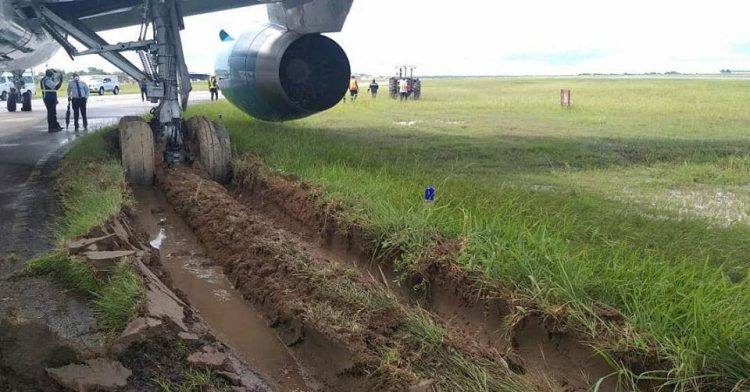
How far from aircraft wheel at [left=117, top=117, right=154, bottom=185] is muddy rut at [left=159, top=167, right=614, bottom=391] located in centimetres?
269

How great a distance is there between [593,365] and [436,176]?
4.78 meters

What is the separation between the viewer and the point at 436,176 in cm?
772

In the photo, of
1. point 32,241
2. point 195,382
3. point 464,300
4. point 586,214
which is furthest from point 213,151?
point 195,382

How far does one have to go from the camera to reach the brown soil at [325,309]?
10.6ft

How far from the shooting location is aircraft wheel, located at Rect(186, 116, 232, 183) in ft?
27.8

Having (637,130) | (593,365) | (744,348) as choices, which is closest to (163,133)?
(593,365)

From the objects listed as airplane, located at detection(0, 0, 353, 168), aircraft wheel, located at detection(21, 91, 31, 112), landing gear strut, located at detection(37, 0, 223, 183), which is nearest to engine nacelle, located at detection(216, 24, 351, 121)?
airplane, located at detection(0, 0, 353, 168)

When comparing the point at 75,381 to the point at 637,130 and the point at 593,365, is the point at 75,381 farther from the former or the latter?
the point at 637,130

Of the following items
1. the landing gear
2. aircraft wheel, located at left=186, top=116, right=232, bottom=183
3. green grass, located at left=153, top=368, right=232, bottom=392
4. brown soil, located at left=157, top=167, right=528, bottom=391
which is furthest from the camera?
the landing gear

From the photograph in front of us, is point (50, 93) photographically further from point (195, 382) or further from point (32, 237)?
point (195, 382)

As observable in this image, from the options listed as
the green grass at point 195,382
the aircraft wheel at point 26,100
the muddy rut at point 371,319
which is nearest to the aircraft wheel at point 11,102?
the aircraft wheel at point 26,100

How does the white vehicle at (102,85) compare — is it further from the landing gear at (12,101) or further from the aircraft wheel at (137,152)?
the aircraft wheel at (137,152)

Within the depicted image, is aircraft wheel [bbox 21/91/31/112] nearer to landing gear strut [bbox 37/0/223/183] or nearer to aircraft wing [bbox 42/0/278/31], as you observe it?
aircraft wing [bbox 42/0/278/31]

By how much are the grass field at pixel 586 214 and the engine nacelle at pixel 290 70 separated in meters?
0.64
